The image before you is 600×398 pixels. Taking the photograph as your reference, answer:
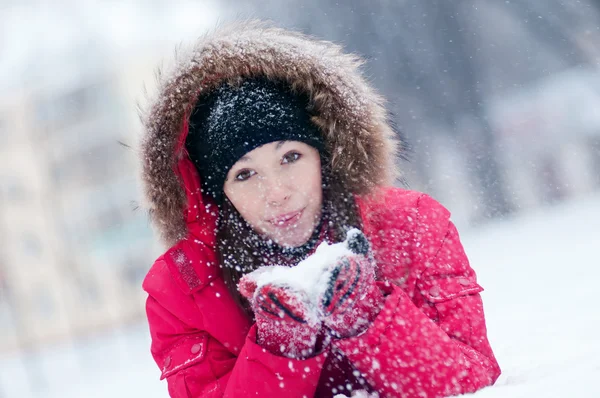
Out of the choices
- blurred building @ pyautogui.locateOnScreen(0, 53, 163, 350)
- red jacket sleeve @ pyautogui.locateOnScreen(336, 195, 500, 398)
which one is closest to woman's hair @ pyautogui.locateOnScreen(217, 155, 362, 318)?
red jacket sleeve @ pyautogui.locateOnScreen(336, 195, 500, 398)

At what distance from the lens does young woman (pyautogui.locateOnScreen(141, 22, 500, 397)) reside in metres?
1.49

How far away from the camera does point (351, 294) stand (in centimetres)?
132

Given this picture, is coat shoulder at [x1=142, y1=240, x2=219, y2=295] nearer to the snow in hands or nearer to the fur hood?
the fur hood

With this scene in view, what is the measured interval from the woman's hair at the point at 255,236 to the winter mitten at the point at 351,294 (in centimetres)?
30

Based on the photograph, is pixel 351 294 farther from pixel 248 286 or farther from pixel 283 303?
pixel 248 286

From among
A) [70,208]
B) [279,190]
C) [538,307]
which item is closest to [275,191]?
[279,190]

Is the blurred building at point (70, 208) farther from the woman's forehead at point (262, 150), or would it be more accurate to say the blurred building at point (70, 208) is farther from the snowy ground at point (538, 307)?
the woman's forehead at point (262, 150)

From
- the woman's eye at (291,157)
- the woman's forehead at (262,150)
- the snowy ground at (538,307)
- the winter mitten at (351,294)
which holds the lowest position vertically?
the snowy ground at (538,307)

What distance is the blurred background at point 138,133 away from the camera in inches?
368

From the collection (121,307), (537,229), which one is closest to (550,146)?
(537,229)

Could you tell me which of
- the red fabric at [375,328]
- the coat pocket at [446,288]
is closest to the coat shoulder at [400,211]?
the red fabric at [375,328]

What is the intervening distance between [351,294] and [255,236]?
52 centimetres

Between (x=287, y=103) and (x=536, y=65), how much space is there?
35.4 ft

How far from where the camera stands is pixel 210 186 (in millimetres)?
1833
